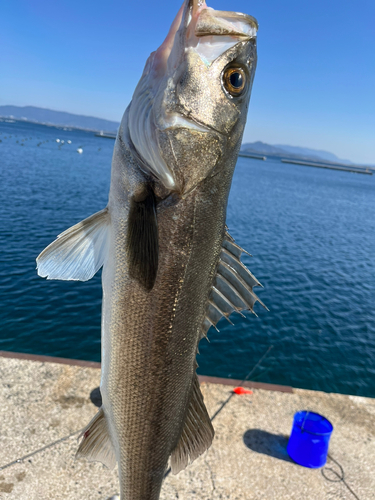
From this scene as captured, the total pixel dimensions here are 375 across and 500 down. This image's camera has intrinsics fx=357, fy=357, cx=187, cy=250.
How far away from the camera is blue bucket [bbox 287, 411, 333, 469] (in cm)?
516

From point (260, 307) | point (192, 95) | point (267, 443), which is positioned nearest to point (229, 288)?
point (192, 95)

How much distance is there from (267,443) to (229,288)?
420 cm

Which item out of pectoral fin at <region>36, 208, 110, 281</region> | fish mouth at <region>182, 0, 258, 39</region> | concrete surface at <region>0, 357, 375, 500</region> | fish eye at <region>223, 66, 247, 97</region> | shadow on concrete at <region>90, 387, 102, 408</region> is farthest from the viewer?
shadow on concrete at <region>90, 387, 102, 408</region>

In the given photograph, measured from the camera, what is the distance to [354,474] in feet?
17.5

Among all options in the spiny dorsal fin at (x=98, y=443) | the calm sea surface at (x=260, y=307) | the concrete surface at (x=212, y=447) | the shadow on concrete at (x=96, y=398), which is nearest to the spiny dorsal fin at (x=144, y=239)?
the spiny dorsal fin at (x=98, y=443)

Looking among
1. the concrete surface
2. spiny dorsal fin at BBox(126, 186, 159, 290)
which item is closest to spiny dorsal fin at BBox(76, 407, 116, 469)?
spiny dorsal fin at BBox(126, 186, 159, 290)

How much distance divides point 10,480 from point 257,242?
22080mm

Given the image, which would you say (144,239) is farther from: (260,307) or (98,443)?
(260,307)

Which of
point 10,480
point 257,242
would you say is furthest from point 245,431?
point 257,242

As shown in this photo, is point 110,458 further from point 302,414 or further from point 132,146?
point 302,414

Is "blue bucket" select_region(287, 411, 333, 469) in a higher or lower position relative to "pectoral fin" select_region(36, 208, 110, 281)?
lower

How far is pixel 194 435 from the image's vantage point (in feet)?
9.02

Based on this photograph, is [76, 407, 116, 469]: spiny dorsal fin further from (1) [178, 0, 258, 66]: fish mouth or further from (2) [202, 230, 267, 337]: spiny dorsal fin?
(1) [178, 0, 258, 66]: fish mouth

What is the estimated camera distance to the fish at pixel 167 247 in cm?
216
